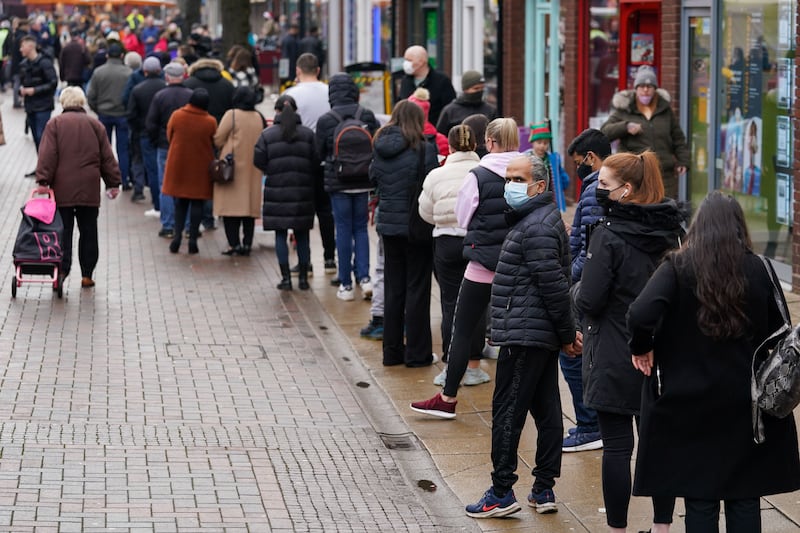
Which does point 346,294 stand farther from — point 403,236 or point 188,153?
point 188,153

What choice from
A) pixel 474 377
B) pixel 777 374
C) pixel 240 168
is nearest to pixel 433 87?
pixel 240 168

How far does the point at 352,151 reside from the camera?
1234 cm

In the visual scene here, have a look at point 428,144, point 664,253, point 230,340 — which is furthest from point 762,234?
point 664,253

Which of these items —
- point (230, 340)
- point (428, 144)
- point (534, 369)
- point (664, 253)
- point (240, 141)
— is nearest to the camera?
point (664, 253)

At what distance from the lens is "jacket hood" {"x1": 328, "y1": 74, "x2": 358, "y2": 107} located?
41.2 ft

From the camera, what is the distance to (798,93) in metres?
12.1

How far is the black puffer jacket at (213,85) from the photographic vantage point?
16922 millimetres

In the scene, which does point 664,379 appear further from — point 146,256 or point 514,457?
point 146,256

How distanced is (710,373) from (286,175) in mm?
8111

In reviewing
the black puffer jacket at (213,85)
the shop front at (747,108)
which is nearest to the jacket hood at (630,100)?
the shop front at (747,108)

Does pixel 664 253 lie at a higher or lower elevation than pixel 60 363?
higher

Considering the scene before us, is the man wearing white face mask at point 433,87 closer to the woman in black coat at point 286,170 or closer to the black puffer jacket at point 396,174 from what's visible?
the woman in black coat at point 286,170

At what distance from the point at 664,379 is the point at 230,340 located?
632cm

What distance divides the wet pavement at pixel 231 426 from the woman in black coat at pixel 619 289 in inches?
27.2
